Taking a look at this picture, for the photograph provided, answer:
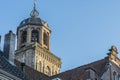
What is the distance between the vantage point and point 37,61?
78688mm

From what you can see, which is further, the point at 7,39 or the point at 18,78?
the point at 7,39

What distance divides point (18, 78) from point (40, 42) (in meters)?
43.7

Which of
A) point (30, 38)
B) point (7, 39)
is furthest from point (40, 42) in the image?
point (7, 39)

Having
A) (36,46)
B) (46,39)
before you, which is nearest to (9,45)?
(36,46)

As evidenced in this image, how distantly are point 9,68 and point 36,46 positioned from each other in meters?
41.0

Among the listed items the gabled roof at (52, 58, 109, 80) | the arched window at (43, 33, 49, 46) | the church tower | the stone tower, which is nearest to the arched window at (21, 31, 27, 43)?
the church tower

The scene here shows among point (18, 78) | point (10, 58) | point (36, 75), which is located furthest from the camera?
point (36, 75)

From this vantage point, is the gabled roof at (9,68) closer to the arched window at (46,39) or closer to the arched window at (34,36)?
the arched window at (34,36)

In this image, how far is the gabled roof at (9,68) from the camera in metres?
37.0

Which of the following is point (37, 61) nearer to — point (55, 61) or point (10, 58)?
point (55, 61)

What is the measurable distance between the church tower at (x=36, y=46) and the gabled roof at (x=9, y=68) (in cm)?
3854

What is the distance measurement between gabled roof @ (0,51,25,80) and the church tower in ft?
126

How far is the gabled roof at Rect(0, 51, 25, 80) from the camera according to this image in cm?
3703

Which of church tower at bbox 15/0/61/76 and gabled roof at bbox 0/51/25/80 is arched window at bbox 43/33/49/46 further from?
gabled roof at bbox 0/51/25/80
